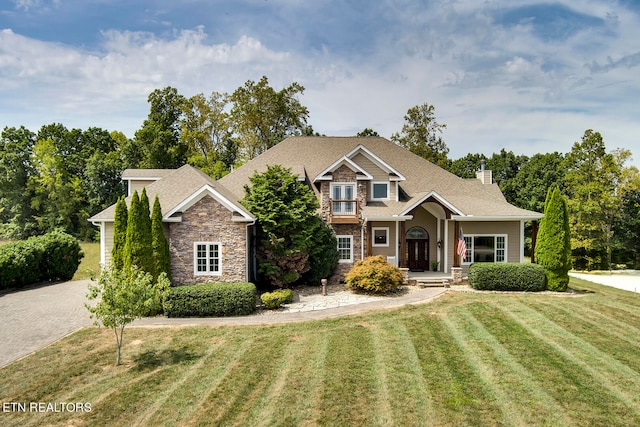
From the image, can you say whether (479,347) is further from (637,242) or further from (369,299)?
(637,242)

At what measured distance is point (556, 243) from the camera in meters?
19.0

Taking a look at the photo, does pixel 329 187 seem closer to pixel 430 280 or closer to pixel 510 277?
pixel 430 280

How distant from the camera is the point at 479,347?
39.9ft

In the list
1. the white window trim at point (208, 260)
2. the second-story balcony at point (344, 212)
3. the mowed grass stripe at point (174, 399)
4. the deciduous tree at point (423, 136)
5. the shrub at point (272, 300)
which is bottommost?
the mowed grass stripe at point (174, 399)

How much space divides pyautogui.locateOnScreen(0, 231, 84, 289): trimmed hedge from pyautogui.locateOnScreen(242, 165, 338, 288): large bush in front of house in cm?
1160

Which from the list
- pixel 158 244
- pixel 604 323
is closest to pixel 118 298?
pixel 158 244

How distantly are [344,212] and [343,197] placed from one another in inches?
37.2

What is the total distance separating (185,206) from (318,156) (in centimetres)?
1136

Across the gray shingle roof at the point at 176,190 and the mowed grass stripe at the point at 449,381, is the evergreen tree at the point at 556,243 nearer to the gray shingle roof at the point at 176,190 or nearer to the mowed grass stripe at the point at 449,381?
the mowed grass stripe at the point at 449,381

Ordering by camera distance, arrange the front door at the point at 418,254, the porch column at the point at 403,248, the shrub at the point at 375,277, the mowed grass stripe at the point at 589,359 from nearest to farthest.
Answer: the mowed grass stripe at the point at 589,359 < the shrub at the point at 375,277 < the porch column at the point at 403,248 < the front door at the point at 418,254

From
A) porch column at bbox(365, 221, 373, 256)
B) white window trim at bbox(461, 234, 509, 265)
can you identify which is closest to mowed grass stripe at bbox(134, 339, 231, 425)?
porch column at bbox(365, 221, 373, 256)

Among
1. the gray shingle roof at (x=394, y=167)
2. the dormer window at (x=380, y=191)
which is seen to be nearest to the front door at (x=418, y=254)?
the gray shingle roof at (x=394, y=167)

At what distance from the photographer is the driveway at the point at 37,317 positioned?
485 inches

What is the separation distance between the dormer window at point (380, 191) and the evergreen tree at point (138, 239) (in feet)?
42.1
